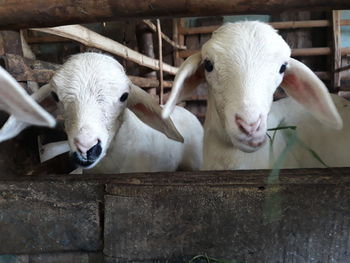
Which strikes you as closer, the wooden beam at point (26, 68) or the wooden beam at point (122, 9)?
the wooden beam at point (122, 9)

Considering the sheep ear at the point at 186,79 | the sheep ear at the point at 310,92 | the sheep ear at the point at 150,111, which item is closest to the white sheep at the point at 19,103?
the sheep ear at the point at 186,79

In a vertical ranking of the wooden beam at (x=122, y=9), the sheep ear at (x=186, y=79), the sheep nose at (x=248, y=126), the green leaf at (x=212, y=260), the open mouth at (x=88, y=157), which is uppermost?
the wooden beam at (x=122, y=9)

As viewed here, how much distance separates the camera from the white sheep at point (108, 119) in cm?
168

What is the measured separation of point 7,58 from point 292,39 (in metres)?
6.49

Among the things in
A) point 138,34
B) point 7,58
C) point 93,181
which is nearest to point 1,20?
point 7,58

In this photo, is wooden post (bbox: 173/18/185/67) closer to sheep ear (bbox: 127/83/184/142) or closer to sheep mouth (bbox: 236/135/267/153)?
sheep ear (bbox: 127/83/184/142)

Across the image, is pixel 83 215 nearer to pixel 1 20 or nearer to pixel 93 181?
pixel 93 181

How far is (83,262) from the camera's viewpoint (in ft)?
4.68

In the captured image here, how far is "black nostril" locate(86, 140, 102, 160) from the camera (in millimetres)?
1637

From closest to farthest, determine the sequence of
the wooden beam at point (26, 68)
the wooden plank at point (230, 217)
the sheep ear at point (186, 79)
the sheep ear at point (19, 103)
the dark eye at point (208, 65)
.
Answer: the sheep ear at point (19, 103) < the wooden plank at point (230, 217) < the sheep ear at point (186, 79) < the dark eye at point (208, 65) < the wooden beam at point (26, 68)

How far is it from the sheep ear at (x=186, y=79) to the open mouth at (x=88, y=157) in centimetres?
38

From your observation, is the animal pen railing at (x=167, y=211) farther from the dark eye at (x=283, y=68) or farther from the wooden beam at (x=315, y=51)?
the wooden beam at (x=315, y=51)

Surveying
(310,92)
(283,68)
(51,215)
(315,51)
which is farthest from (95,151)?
(315,51)

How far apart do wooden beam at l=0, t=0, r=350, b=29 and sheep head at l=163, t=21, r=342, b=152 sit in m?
0.32
